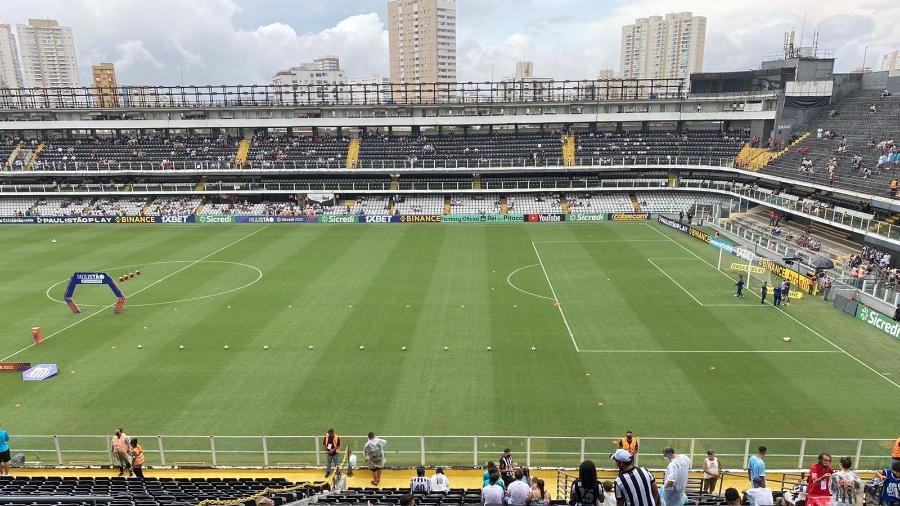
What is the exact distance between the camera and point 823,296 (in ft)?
92.8

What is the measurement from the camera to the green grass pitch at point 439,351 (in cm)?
1691

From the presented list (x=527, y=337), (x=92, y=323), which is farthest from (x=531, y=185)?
(x=92, y=323)

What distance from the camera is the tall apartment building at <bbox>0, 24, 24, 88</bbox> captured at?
188m

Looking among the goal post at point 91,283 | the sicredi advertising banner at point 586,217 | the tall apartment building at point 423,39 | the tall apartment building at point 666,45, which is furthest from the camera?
the tall apartment building at point 666,45

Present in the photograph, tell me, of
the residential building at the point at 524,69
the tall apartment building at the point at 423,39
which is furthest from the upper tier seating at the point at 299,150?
the residential building at the point at 524,69

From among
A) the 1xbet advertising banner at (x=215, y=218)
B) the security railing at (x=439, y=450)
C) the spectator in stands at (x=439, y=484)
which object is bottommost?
the security railing at (x=439, y=450)

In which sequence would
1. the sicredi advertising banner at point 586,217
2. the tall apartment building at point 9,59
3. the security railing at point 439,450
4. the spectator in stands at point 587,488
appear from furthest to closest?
1. the tall apartment building at point 9,59
2. the sicredi advertising banner at point 586,217
3. the security railing at point 439,450
4. the spectator in stands at point 587,488

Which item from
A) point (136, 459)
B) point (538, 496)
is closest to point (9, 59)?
point (136, 459)

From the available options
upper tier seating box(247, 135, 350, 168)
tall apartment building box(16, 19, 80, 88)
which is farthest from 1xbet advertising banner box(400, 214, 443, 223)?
tall apartment building box(16, 19, 80, 88)

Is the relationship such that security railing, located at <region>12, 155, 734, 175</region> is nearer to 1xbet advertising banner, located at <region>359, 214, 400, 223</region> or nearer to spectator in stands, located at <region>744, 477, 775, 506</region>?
1xbet advertising banner, located at <region>359, 214, 400, 223</region>

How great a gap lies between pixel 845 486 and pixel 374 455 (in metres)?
9.41

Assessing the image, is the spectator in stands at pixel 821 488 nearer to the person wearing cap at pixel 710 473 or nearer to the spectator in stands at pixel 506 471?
the person wearing cap at pixel 710 473

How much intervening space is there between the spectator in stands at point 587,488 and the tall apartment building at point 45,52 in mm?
235519

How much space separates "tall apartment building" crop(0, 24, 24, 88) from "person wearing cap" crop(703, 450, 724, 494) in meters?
242
